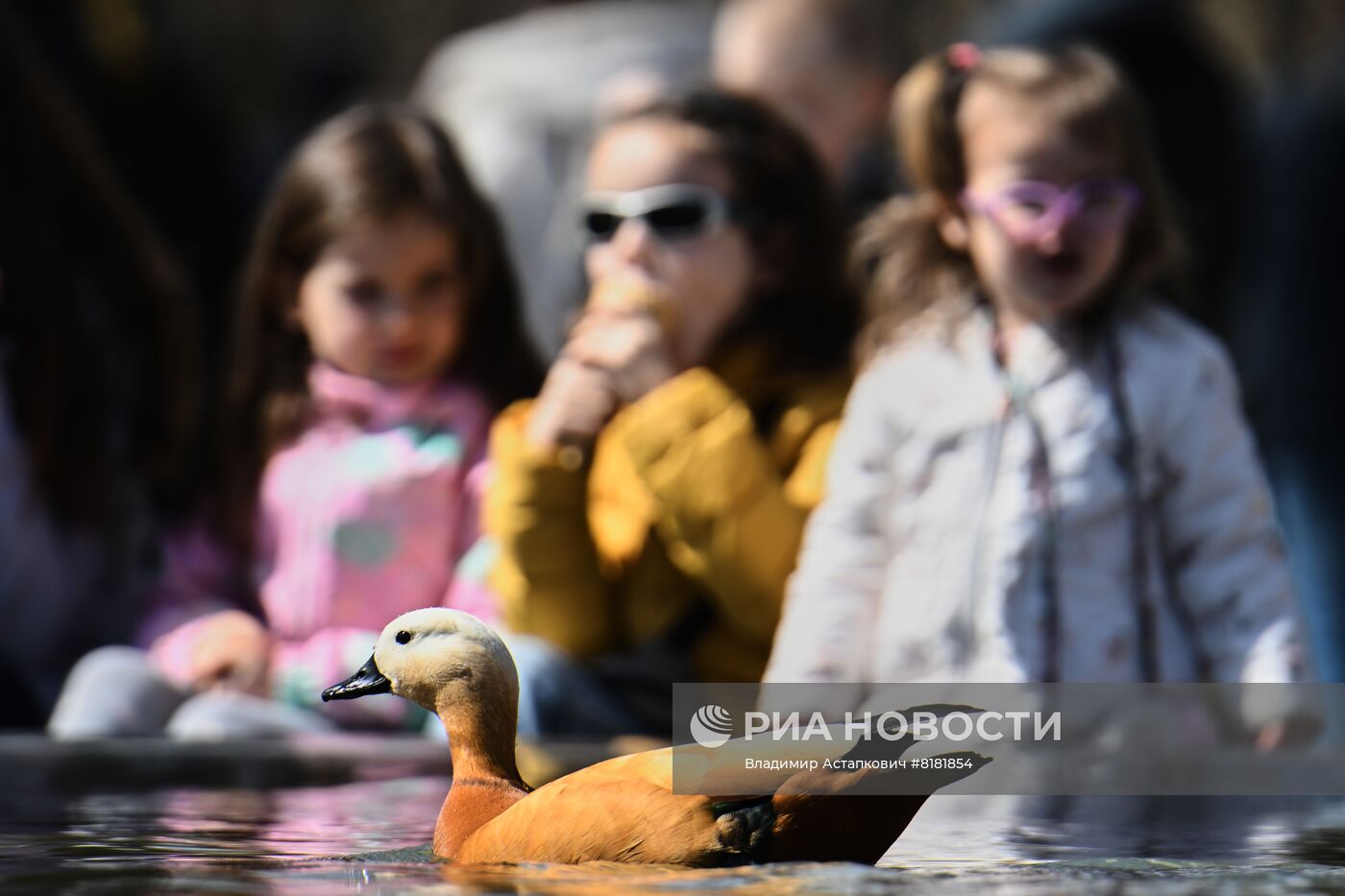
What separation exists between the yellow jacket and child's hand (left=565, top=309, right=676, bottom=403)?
38mm

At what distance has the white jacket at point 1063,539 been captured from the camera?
8.55 feet

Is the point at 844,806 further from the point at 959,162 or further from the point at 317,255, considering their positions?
the point at 317,255

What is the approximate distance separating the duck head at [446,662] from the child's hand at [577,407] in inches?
73.4

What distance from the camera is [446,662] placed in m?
1.10

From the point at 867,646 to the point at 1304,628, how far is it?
62 centimetres

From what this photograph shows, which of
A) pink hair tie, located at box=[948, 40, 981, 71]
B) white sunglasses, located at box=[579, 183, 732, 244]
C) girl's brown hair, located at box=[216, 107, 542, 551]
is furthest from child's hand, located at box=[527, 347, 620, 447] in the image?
pink hair tie, located at box=[948, 40, 981, 71]

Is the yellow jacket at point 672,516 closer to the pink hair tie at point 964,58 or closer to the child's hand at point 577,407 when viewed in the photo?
the child's hand at point 577,407

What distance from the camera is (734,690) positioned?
249 cm
